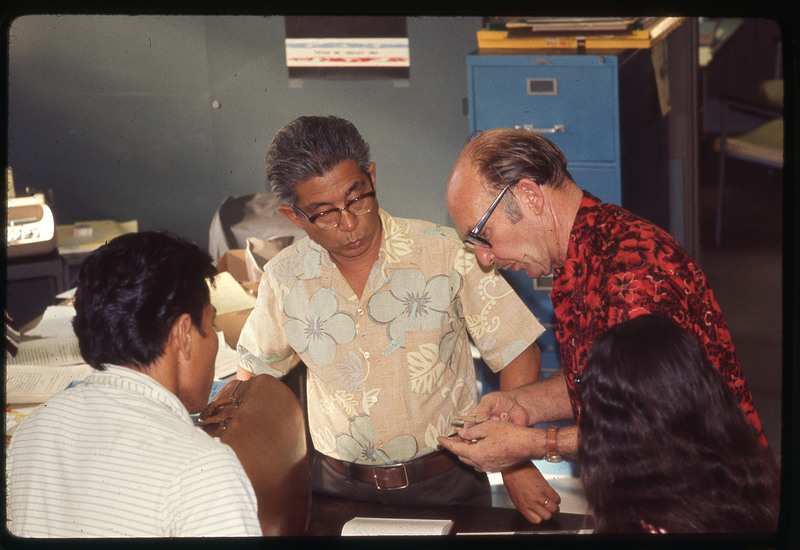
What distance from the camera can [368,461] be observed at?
5.34ft

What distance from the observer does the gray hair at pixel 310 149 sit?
57.7 inches

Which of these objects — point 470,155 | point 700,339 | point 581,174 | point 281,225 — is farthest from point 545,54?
point 700,339

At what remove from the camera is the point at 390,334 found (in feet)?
5.25

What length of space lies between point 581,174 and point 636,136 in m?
0.33

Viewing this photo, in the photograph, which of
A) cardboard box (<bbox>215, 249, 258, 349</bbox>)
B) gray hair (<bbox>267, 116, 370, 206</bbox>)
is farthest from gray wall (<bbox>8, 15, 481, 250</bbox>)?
gray hair (<bbox>267, 116, 370, 206</bbox>)

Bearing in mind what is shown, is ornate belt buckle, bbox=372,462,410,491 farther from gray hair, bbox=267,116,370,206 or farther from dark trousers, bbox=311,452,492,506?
gray hair, bbox=267,116,370,206

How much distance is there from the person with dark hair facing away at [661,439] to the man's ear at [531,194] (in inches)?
13.8

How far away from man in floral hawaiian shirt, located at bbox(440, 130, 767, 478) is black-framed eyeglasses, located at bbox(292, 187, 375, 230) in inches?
8.4

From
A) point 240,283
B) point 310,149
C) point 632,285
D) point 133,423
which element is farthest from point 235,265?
point 632,285

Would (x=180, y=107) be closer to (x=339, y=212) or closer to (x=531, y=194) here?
(x=339, y=212)

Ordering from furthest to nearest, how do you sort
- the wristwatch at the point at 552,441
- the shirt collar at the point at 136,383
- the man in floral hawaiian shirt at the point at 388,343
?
1. the man in floral hawaiian shirt at the point at 388,343
2. the wristwatch at the point at 552,441
3. the shirt collar at the point at 136,383

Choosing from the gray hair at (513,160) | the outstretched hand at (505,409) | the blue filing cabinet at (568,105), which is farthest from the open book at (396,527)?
the blue filing cabinet at (568,105)

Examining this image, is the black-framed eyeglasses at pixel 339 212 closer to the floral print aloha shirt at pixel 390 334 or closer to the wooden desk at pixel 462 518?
the floral print aloha shirt at pixel 390 334

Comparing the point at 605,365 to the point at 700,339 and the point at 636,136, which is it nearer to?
the point at 700,339
